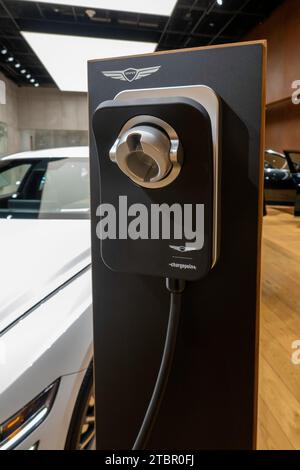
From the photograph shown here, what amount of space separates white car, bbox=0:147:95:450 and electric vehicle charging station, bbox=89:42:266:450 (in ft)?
0.36

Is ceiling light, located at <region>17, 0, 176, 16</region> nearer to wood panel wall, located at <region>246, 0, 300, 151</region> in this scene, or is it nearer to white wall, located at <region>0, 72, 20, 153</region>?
wood panel wall, located at <region>246, 0, 300, 151</region>

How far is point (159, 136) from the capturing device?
591 mm

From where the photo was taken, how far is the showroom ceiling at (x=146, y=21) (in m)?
5.77

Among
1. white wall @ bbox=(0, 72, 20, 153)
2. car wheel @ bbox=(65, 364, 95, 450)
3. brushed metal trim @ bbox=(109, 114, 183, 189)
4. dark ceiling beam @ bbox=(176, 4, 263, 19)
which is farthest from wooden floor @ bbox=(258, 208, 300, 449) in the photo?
white wall @ bbox=(0, 72, 20, 153)

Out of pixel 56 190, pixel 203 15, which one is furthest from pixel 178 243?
pixel 203 15

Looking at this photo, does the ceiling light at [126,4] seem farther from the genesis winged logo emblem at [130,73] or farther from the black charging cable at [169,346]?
the black charging cable at [169,346]

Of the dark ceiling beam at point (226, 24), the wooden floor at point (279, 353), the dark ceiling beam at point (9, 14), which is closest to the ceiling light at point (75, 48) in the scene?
the dark ceiling beam at point (9, 14)

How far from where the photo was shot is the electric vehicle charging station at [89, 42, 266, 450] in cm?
62

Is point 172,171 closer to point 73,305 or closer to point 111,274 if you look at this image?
point 111,274

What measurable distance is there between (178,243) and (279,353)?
4.88ft

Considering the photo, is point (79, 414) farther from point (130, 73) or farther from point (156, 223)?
point (130, 73)

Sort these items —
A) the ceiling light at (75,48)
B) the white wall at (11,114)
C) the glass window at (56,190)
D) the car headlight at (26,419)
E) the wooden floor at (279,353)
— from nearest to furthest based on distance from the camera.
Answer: the car headlight at (26,419)
the wooden floor at (279,353)
the glass window at (56,190)
the ceiling light at (75,48)
the white wall at (11,114)

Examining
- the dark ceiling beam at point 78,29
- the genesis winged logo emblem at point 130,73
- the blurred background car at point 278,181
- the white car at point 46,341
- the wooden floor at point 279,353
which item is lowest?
the wooden floor at point 279,353

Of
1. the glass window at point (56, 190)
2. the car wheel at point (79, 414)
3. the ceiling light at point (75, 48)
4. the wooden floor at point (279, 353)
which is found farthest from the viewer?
the ceiling light at point (75, 48)
